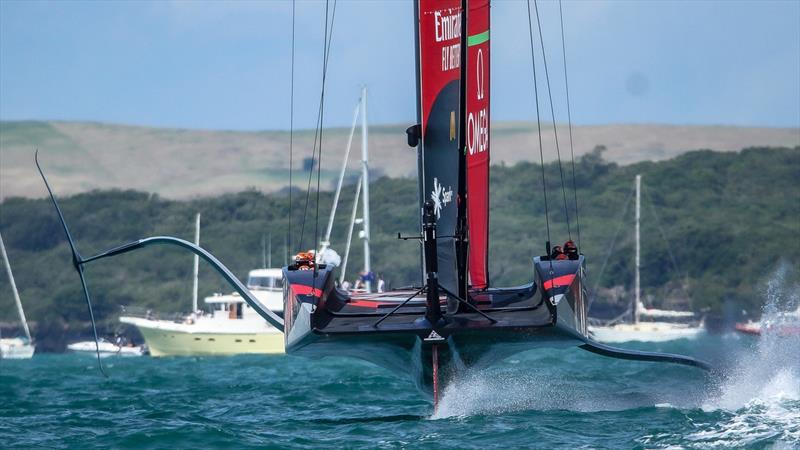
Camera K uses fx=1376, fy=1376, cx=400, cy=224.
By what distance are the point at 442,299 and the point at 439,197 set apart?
54.3 inches

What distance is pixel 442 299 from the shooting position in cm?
1117

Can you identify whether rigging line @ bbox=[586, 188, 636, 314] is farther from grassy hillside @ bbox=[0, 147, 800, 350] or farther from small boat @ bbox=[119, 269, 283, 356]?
small boat @ bbox=[119, 269, 283, 356]

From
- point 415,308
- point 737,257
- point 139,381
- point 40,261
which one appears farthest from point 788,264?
point 415,308

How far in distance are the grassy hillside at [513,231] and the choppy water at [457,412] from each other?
36774 millimetres

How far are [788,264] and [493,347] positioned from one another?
142 ft

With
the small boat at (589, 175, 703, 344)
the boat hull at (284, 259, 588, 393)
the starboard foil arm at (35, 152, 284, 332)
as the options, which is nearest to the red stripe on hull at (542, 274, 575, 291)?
the boat hull at (284, 259, 588, 393)

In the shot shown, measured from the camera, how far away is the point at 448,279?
9.84 m

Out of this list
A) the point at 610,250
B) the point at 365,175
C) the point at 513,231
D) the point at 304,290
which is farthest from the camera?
the point at 513,231

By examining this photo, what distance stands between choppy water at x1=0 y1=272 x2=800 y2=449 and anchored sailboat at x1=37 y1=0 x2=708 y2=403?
20.0 inches

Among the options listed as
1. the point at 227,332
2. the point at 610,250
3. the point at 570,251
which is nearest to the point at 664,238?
the point at 610,250

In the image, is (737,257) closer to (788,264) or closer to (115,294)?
(788,264)

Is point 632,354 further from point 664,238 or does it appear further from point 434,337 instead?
point 664,238

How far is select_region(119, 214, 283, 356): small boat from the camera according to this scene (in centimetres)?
3092

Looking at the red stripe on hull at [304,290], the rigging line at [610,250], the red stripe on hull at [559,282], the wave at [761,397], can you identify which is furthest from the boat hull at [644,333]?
the red stripe on hull at [304,290]
